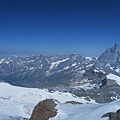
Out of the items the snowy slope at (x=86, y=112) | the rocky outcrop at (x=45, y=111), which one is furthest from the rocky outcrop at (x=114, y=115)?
the rocky outcrop at (x=45, y=111)

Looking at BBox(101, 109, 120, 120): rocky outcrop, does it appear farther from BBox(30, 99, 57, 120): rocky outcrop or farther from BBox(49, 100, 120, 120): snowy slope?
BBox(30, 99, 57, 120): rocky outcrop

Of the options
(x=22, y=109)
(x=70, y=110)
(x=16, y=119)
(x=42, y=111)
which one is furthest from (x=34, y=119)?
(x=22, y=109)

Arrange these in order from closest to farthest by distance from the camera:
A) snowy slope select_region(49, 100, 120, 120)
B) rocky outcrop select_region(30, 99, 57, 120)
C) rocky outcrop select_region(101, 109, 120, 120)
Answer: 1. rocky outcrop select_region(101, 109, 120, 120)
2. snowy slope select_region(49, 100, 120, 120)
3. rocky outcrop select_region(30, 99, 57, 120)

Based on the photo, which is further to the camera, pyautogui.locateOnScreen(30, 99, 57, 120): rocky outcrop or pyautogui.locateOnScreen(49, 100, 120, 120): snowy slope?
pyautogui.locateOnScreen(30, 99, 57, 120): rocky outcrop

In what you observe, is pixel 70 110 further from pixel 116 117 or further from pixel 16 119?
pixel 16 119

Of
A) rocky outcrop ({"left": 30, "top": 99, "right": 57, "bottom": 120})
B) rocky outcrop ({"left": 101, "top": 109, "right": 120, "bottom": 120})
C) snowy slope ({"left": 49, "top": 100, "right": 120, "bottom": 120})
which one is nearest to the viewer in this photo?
rocky outcrop ({"left": 101, "top": 109, "right": 120, "bottom": 120})

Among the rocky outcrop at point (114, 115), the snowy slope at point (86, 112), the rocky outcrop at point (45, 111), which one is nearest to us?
the rocky outcrop at point (114, 115)

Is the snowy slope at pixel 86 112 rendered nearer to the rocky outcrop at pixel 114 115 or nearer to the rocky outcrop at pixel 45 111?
the rocky outcrop at pixel 45 111

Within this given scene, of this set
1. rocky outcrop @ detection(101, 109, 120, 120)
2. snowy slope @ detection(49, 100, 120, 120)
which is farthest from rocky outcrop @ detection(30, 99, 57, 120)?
rocky outcrop @ detection(101, 109, 120, 120)

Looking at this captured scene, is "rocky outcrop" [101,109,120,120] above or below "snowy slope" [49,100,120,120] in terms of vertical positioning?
above

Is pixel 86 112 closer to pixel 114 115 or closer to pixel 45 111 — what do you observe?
pixel 114 115

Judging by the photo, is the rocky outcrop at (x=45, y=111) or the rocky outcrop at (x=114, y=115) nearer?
the rocky outcrop at (x=114, y=115)
